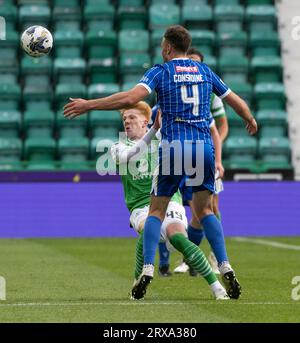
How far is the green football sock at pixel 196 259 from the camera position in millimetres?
6762

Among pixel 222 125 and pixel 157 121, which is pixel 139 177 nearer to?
pixel 157 121

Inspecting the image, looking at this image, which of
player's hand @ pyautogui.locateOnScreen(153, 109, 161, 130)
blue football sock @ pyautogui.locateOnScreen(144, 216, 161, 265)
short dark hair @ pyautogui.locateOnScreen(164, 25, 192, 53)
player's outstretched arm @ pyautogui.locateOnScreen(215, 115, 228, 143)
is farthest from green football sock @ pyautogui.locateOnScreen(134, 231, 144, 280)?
player's outstretched arm @ pyautogui.locateOnScreen(215, 115, 228, 143)

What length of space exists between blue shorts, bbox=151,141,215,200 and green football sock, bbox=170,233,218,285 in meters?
0.34

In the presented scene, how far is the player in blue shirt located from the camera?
670cm

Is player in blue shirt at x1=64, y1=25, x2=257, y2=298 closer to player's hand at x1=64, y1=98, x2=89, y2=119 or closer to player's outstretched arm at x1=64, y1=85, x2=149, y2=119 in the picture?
player's outstretched arm at x1=64, y1=85, x2=149, y2=119

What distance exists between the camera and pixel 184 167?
6.68m

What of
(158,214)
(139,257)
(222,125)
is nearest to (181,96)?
(158,214)

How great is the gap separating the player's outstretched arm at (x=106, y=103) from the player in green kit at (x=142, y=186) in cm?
60

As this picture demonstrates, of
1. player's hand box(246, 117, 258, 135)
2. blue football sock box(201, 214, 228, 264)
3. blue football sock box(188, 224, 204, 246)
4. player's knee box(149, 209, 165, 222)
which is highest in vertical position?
player's hand box(246, 117, 258, 135)

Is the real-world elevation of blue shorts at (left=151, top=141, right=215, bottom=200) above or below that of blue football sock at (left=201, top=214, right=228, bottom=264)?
above

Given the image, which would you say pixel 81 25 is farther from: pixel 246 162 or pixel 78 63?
pixel 246 162

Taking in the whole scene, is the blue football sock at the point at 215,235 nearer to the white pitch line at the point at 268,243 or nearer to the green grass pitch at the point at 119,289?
the green grass pitch at the point at 119,289

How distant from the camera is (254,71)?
60.6 ft

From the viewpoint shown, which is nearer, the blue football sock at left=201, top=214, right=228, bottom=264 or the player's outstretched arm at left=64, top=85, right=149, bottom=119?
the player's outstretched arm at left=64, top=85, right=149, bottom=119
